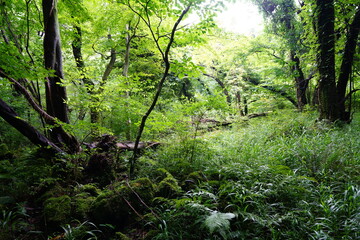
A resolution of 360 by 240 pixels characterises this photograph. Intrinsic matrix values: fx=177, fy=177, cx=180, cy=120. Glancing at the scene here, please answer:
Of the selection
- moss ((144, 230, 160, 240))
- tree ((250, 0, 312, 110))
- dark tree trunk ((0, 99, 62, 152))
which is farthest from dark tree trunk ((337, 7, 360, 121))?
dark tree trunk ((0, 99, 62, 152))

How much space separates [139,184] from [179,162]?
1167 mm

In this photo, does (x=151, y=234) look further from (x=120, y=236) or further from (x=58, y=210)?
(x=58, y=210)

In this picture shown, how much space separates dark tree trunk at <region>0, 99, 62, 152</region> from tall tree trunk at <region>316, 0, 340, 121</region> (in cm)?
793

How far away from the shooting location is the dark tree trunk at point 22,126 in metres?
3.15

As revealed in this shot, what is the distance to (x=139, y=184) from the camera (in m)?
2.87

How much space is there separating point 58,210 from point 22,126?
1989 mm

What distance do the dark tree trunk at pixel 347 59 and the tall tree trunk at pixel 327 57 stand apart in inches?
8.7

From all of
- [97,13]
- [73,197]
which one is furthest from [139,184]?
[97,13]

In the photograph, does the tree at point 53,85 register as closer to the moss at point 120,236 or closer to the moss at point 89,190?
the moss at point 89,190

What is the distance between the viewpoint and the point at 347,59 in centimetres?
569

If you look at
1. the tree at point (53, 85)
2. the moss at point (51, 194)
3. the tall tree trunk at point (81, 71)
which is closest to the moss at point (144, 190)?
the moss at point (51, 194)

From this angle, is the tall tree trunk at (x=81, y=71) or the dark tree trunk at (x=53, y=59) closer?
the dark tree trunk at (x=53, y=59)

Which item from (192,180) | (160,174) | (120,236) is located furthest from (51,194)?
(192,180)

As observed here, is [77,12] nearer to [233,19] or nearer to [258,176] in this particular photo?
[258,176]
